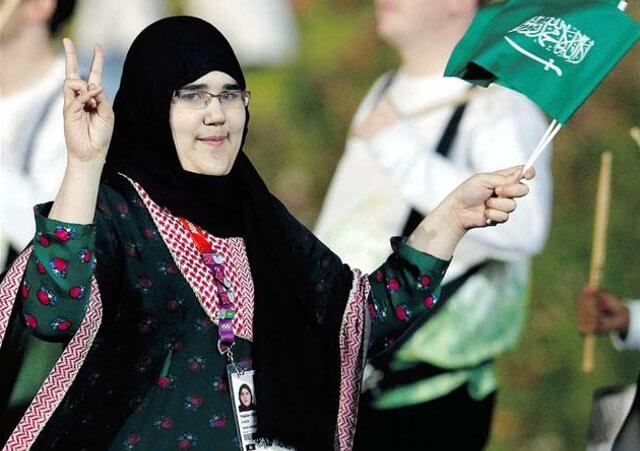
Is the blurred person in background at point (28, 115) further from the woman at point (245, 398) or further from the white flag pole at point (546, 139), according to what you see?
the white flag pole at point (546, 139)

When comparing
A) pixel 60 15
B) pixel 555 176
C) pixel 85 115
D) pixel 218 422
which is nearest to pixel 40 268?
pixel 85 115

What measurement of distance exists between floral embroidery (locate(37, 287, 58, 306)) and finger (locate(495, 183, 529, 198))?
83 centimetres

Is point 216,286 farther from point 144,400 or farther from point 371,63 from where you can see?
point 371,63

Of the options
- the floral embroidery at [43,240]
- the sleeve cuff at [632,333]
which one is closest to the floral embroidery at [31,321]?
the floral embroidery at [43,240]

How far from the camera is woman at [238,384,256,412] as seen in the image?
2.75 m

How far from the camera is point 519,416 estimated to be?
15.7 feet

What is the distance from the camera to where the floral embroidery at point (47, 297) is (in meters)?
2.45

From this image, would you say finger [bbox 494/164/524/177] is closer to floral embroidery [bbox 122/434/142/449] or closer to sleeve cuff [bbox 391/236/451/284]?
sleeve cuff [bbox 391/236/451/284]

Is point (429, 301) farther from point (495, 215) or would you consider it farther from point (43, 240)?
point (43, 240)

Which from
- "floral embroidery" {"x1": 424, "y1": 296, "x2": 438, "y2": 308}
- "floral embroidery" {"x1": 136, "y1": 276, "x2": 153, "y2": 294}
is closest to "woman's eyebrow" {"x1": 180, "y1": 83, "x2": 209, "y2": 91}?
"floral embroidery" {"x1": 136, "y1": 276, "x2": 153, "y2": 294}

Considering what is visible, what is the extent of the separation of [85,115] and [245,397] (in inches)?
24.1

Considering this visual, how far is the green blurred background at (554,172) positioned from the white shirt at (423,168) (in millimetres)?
88

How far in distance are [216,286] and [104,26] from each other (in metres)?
1.85

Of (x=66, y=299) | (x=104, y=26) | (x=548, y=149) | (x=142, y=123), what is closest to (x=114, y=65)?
(x=104, y=26)
